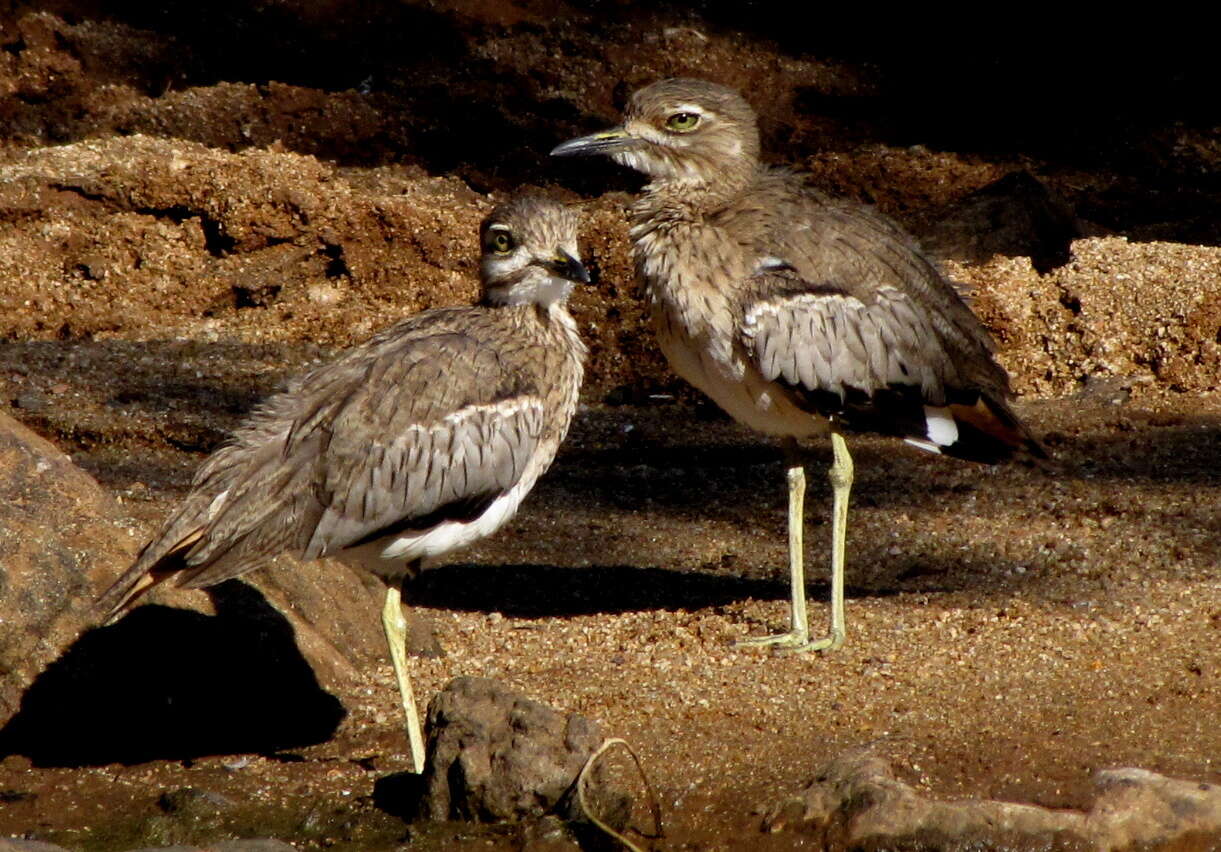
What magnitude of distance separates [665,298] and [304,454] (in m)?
1.36

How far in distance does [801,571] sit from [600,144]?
1551 mm

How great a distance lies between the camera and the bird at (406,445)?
4.64 metres

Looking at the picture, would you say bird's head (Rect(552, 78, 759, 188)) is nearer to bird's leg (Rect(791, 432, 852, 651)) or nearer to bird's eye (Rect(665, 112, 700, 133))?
bird's eye (Rect(665, 112, 700, 133))

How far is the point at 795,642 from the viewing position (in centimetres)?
546

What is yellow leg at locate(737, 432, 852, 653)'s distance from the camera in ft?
17.9

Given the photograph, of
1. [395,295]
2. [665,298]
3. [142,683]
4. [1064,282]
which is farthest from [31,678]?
[1064,282]

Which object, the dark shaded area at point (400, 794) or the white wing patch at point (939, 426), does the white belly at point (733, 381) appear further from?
the dark shaded area at point (400, 794)

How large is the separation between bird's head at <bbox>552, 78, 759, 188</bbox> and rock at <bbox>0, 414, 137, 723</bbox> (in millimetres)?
1967

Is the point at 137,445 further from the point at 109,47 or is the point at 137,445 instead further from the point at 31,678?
the point at 109,47

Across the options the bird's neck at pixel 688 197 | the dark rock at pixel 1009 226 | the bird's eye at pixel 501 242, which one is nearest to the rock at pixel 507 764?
the bird's eye at pixel 501 242

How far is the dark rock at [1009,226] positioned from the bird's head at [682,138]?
2.55 metres

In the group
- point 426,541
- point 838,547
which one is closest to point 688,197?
point 838,547

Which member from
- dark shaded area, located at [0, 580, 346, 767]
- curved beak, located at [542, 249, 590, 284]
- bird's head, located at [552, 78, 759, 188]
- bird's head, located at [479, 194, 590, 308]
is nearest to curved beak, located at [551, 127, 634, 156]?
bird's head, located at [552, 78, 759, 188]

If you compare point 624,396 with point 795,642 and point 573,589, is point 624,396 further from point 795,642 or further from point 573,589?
point 795,642
